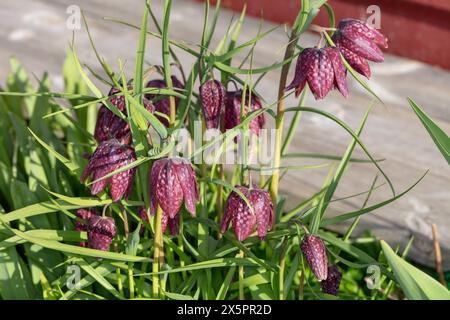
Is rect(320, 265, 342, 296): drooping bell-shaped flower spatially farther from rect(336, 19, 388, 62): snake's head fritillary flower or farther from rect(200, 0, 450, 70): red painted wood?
rect(200, 0, 450, 70): red painted wood

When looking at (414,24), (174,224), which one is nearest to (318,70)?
(174,224)

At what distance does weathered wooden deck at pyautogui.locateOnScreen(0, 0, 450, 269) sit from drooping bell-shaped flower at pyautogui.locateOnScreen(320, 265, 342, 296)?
13.8 inches

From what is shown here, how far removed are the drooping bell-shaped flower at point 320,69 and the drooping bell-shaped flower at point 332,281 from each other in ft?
1.00

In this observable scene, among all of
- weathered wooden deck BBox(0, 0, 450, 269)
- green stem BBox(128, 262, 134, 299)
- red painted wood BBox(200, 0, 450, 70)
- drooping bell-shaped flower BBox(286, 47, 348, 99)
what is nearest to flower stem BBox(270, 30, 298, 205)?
drooping bell-shaped flower BBox(286, 47, 348, 99)

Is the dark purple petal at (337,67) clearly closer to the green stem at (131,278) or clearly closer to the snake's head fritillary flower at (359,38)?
the snake's head fritillary flower at (359,38)

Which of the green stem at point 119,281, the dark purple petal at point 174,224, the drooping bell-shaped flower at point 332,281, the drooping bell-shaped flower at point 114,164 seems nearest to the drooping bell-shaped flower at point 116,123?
the drooping bell-shaped flower at point 114,164

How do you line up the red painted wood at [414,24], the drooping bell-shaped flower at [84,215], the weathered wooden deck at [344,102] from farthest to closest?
the red painted wood at [414,24] < the weathered wooden deck at [344,102] < the drooping bell-shaped flower at [84,215]

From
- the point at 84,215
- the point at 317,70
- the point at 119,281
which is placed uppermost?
the point at 317,70

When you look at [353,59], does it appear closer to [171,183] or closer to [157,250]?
[171,183]

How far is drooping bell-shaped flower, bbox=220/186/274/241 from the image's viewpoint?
3.67 feet

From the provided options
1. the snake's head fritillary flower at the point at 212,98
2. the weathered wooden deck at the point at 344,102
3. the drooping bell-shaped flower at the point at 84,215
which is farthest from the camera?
the weathered wooden deck at the point at 344,102

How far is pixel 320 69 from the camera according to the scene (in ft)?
3.41

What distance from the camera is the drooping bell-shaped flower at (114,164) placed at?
1078mm

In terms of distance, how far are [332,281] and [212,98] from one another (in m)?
0.34
